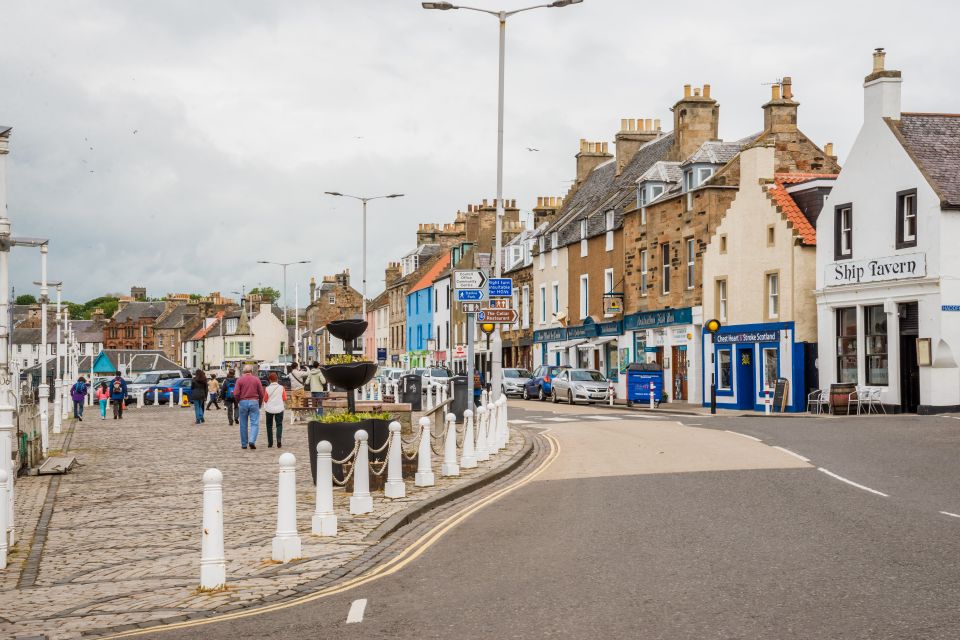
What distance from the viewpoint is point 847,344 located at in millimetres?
35406

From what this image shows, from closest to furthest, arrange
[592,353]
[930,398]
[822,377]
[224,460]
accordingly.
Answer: [224,460]
[930,398]
[822,377]
[592,353]

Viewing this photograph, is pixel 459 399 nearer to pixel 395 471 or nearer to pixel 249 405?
pixel 249 405

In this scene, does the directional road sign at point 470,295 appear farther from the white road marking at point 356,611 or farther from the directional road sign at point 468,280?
the white road marking at point 356,611

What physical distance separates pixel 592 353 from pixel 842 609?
158ft

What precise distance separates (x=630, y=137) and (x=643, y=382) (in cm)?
2000

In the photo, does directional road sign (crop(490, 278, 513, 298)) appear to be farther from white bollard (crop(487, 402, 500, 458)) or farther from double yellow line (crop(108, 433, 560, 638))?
double yellow line (crop(108, 433, 560, 638))

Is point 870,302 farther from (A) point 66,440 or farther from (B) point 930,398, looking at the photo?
(A) point 66,440

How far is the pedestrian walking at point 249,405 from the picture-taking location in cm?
2381

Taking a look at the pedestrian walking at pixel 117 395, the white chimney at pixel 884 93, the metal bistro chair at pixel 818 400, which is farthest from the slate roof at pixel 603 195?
the pedestrian walking at pixel 117 395

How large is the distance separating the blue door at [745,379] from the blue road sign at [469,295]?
20.7 metres

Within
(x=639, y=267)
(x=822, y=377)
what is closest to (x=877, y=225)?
(x=822, y=377)

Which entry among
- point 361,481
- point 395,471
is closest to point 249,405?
point 395,471

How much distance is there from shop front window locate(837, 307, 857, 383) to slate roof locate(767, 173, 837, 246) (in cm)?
353

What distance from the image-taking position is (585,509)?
1316 cm
